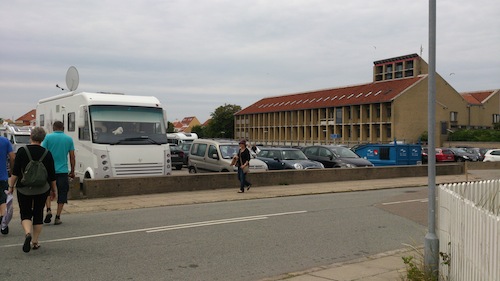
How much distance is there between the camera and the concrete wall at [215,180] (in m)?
13.9

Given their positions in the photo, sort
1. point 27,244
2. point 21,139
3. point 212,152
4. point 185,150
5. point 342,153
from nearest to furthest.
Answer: point 27,244
point 212,152
point 342,153
point 21,139
point 185,150

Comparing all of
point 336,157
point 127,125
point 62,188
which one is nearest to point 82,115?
point 127,125

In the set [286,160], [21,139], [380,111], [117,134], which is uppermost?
[380,111]

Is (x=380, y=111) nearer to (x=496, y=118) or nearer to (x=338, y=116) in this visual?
(x=338, y=116)

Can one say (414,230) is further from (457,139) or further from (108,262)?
(457,139)

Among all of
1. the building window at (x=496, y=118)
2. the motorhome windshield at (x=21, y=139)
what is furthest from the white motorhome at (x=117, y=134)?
the building window at (x=496, y=118)

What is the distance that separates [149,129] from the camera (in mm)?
15188

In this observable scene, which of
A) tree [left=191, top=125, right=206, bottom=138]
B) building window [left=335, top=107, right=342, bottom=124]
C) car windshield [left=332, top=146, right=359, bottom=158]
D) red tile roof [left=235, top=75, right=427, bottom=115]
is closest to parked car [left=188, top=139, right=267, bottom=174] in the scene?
car windshield [left=332, top=146, right=359, bottom=158]

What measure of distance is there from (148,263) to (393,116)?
76372 millimetres

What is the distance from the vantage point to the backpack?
23.7ft

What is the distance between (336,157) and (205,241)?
1675 cm

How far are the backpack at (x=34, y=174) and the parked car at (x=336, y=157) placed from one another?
1775cm

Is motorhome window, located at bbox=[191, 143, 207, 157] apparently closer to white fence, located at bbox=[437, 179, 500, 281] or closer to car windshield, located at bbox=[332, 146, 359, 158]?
car windshield, located at bbox=[332, 146, 359, 158]

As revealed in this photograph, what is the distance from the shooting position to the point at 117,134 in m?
14.6
